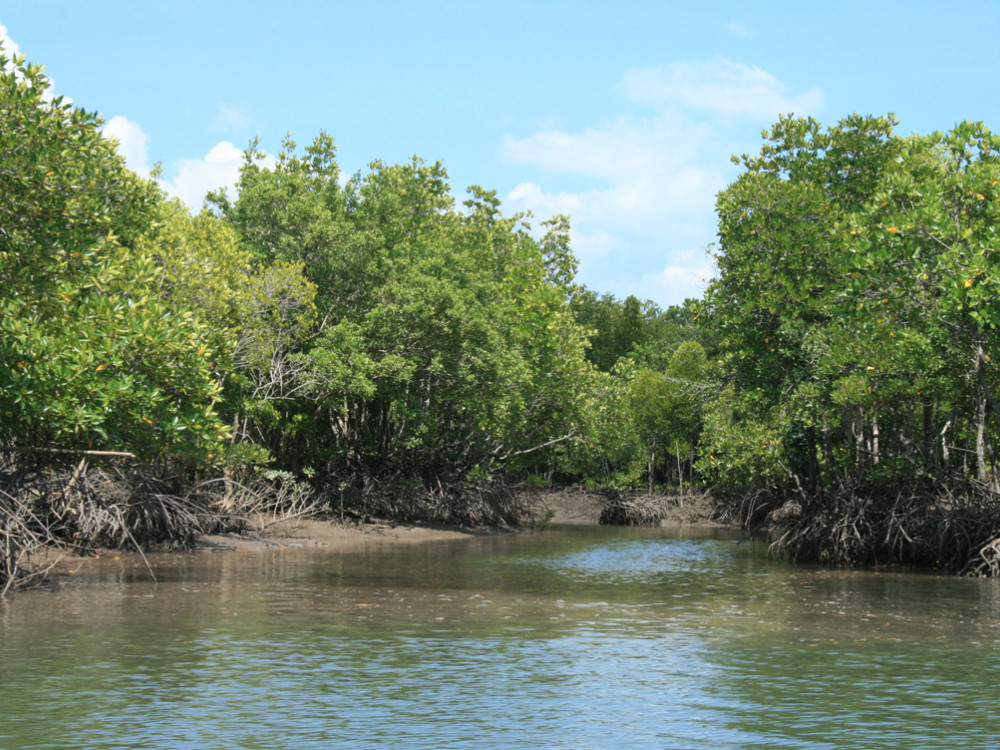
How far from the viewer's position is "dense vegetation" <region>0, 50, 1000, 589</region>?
49.9 feet

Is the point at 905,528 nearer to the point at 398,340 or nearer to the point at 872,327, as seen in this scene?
the point at 872,327

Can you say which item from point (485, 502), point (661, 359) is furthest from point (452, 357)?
point (661, 359)

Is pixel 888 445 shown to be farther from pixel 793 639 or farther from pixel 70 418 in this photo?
pixel 70 418

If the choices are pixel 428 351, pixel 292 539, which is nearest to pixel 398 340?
pixel 428 351

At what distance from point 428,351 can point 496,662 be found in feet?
66.1

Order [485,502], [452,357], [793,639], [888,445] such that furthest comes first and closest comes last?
[485,502] < [452,357] < [888,445] < [793,639]

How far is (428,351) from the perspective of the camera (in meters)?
30.8

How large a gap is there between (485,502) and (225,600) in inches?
767

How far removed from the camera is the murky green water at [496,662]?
27.2 feet

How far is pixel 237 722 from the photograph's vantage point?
333 inches

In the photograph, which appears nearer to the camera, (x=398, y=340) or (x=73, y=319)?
(x=73, y=319)

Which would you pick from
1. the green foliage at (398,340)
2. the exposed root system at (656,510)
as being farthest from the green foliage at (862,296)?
the exposed root system at (656,510)

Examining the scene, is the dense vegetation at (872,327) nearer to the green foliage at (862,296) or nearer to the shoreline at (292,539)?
the green foliage at (862,296)

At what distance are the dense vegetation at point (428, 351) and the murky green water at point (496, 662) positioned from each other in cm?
263
